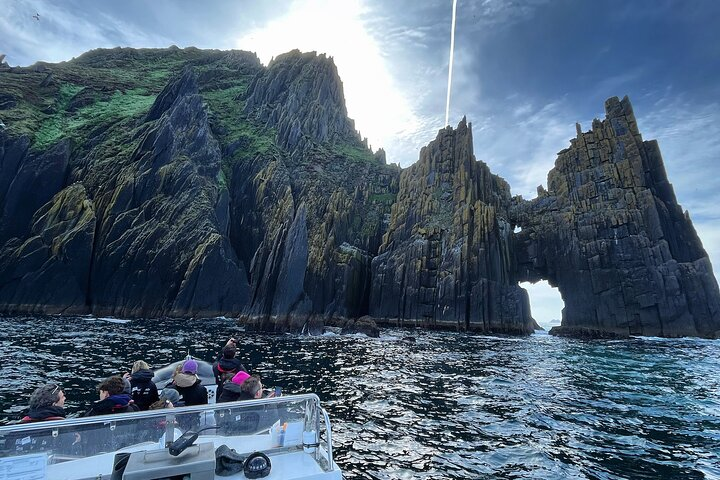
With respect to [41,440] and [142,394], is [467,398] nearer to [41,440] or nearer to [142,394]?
[142,394]

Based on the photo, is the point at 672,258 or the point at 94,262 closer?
the point at 94,262

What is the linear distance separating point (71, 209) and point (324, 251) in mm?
44680

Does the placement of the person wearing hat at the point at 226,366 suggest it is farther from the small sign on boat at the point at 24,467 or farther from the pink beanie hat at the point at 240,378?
the small sign on boat at the point at 24,467

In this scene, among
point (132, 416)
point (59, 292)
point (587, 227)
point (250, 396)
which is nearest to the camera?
point (132, 416)

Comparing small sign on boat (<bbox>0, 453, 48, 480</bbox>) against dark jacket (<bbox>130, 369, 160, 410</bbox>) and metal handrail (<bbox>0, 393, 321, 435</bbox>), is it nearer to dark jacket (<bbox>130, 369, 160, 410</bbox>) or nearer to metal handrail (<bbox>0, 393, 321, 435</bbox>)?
metal handrail (<bbox>0, 393, 321, 435</bbox>)

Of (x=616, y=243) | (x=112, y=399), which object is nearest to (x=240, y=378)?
(x=112, y=399)

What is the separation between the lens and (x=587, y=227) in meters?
71.0

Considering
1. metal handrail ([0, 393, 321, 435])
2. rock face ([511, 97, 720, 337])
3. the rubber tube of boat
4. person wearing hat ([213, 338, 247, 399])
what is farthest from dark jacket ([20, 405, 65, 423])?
rock face ([511, 97, 720, 337])

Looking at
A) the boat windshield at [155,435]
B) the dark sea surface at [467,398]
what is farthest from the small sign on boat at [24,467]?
the dark sea surface at [467,398]

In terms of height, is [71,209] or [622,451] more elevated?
[71,209]

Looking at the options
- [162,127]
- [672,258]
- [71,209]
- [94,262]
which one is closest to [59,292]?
[94,262]

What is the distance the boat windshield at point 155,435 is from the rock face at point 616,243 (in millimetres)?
68003

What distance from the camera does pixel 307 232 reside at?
230 feet

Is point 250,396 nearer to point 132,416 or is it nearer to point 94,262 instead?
point 132,416
